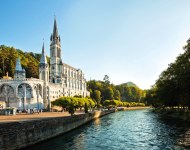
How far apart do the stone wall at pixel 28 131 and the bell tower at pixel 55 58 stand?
10584 centimetres

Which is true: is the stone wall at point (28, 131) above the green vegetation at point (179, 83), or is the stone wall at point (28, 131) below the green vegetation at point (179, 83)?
below

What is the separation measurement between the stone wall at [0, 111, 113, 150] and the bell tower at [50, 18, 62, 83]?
106 meters

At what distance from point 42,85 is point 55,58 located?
37775 millimetres

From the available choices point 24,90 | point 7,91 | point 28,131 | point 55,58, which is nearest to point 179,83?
point 28,131

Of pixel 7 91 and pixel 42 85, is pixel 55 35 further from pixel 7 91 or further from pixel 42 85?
pixel 7 91

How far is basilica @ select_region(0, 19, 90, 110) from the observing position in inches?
4353

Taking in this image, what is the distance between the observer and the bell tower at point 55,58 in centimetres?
15550

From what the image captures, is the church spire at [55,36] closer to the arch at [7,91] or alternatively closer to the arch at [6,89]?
the arch at [6,89]

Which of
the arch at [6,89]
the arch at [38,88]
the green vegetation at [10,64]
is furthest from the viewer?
the green vegetation at [10,64]

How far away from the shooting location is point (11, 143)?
31.5 metres

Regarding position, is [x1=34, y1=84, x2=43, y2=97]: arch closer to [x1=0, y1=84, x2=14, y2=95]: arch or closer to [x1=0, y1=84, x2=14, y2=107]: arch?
[x1=0, y1=84, x2=14, y2=95]: arch

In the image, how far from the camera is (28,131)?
117 feet

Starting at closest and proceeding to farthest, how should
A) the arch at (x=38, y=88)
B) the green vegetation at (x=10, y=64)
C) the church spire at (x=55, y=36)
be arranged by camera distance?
1. the arch at (x=38, y=88)
2. the green vegetation at (x=10, y=64)
3. the church spire at (x=55, y=36)

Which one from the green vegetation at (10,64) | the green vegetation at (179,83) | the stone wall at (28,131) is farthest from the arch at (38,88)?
the stone wall at (28,131)
